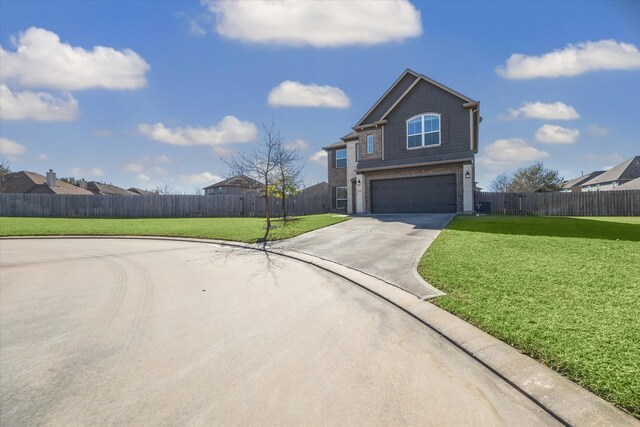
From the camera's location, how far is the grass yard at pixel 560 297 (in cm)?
311

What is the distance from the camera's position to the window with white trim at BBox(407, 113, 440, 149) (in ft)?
62.4

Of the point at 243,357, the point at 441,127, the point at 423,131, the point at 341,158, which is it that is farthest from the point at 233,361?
the point at 341,158

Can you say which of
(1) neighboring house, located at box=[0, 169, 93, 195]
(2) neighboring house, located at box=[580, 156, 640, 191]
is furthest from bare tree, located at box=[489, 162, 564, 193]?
(1) neighboring house, located at box=[0, 169, 93, 195]

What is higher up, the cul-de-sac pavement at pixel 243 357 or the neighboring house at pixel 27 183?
the neighboring house at pixel 27 183

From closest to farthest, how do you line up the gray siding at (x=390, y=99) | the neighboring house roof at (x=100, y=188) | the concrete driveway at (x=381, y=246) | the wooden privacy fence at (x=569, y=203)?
the concrete driveway at (x=381, y=246) → the wooden privacy fence at (x=569, y=203) → the gray siding at (x=390, y=99) → the neighboring house roof at (x=100, y=188)

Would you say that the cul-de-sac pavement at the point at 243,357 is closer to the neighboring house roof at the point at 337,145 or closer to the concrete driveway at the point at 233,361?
the concrete driveway at the point at 233,361

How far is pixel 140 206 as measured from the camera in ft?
93.2

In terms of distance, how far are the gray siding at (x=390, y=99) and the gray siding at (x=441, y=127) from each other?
4.83 ft

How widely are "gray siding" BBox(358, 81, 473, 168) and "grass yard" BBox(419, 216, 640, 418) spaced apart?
9786mm

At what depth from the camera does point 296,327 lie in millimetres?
4570

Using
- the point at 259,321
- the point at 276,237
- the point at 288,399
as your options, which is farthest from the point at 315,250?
the point at 288,399

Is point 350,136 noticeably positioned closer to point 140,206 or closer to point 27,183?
point 140,206

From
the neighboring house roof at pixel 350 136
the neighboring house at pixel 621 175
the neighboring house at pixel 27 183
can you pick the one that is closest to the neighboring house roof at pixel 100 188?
the neighboring house at pixel 27 183

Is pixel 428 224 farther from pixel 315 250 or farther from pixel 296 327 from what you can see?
pixel 296 327
